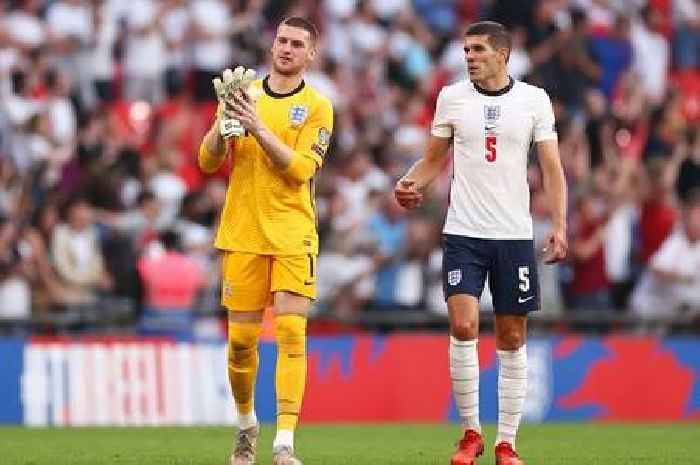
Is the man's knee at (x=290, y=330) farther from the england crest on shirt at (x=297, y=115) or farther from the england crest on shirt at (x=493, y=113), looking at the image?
the england crest on shirt at (x=493, y=113)

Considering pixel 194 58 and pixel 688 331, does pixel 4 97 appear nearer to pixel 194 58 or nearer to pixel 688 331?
pixel 194 58

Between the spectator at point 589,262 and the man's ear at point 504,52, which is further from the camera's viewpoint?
the spectator at point 589,262

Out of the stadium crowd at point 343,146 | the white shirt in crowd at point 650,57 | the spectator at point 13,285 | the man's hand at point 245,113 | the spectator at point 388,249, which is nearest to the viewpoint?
the man's hand at point 245,113

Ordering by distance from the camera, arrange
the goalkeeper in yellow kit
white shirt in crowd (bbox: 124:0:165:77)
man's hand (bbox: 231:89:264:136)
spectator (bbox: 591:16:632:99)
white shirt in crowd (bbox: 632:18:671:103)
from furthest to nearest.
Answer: white shirt in crowd (bbox: 632:18:671:103), spectator (bbox: 591:16:632:99), white shirt in crowd (bbox: 124:0:165:77), the goalkeeper in yellow kit, man's hand (bbox: 231:89:264:136)

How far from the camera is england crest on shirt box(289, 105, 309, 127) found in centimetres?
1166

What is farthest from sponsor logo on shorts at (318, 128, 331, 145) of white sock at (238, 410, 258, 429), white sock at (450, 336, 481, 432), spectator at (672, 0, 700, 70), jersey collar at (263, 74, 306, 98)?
spectator at (672, 0, 700, 70)

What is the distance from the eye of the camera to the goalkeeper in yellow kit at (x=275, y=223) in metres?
11.5

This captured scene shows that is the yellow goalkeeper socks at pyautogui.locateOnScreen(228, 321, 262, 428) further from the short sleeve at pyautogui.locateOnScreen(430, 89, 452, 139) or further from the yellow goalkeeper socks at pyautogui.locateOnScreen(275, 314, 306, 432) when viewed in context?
the short sleeve at pyautogui.locateOnScreen(430, 89, 452, 139)

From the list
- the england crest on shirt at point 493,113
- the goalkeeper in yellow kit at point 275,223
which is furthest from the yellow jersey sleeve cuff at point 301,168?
the england crest on shirt at point 493,113

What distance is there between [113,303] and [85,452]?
19.7ft

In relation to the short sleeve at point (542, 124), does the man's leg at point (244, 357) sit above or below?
below

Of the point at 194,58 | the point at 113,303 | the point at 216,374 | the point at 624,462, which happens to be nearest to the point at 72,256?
the point at 113,303

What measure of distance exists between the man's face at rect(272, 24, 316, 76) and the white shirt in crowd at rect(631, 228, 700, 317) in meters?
9.80

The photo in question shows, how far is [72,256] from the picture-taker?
63.5 ft
